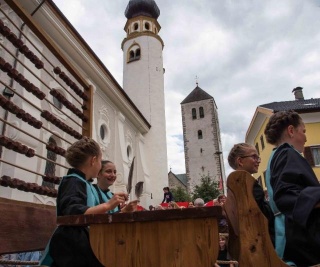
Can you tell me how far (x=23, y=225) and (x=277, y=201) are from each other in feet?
6.35

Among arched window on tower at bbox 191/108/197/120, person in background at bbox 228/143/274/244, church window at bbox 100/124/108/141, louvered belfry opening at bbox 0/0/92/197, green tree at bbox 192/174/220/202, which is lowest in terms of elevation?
person in background at bbox 228/143/274/244

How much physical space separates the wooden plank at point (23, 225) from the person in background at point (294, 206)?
6.14ft

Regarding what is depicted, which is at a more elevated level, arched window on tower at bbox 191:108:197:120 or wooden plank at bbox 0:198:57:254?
arched window on tower at bbox 191:108:197:120

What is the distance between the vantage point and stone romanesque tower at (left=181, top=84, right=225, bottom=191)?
130 feet

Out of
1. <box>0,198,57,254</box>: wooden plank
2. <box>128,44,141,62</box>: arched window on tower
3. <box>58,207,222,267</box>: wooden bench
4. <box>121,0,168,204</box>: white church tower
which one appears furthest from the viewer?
<box>128,44,141,62</box>: arched window on tower

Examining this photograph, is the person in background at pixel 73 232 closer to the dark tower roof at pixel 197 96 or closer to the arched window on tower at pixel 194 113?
the arched window on tower at pixel 194 113

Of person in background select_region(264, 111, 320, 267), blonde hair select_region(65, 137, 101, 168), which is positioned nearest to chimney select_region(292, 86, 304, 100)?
person in background select_region(264, 111, 320, 267)

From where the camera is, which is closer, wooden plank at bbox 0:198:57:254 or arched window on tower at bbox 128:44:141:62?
wooden plank at bbox 0:198:57:254

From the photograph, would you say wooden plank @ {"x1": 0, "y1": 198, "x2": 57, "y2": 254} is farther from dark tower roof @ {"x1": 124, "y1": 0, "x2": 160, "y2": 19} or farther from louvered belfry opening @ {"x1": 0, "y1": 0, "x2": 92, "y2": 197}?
dark tower roof @ {"x1": 124, "y1": 0, "x2": 160, "y2": 19}

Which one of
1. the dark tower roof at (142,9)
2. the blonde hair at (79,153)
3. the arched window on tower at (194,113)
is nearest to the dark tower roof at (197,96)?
the arched window on tower at (194,113)

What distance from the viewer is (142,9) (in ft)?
88.5

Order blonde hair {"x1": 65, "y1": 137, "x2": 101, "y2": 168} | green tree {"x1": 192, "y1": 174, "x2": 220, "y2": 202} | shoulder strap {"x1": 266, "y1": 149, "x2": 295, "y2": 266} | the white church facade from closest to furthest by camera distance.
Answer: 1. shoulder strap {"x1": 266, "y1": 149, "x2": 295, "y2": 266}
2. blonde hair {"x1": 65, "y1": 137, "x2": 101, "y2": 168}
3. the white church facade
4. green tree {"x1": 192, "y1": 174, "x2": 220, "y2": 202}

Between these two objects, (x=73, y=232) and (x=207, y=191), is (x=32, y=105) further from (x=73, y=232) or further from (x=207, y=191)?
(x=207, y=191)

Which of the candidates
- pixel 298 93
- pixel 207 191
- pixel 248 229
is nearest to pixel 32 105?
pixel 248 229
